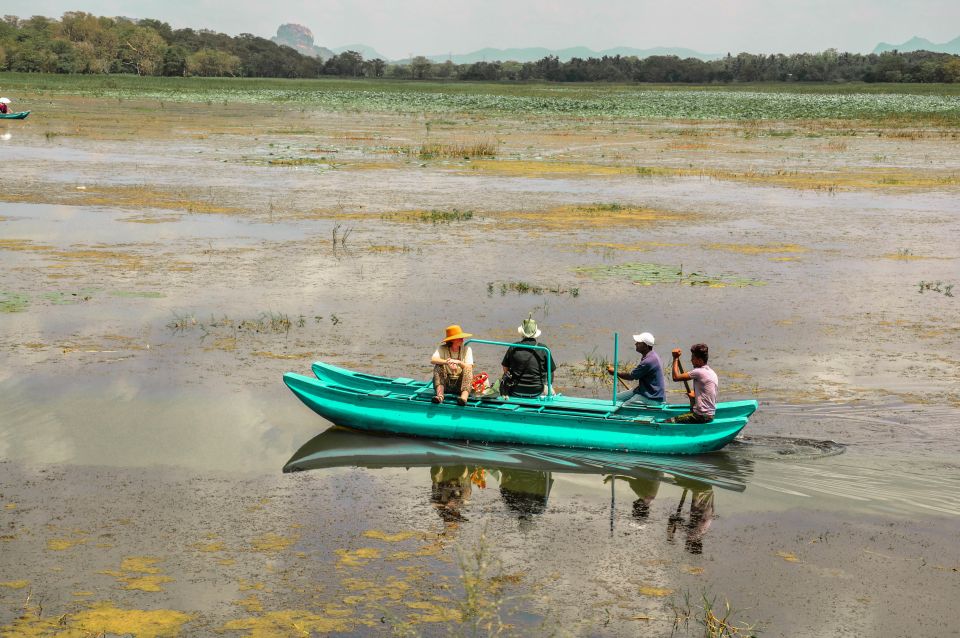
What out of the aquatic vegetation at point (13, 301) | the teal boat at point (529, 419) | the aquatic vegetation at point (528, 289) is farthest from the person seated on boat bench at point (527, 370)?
the aquatic vegetation at point (13, 301)

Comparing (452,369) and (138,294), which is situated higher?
(452,369)

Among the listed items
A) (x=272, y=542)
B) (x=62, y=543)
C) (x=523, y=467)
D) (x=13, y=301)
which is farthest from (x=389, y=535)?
(x=13, y=301)

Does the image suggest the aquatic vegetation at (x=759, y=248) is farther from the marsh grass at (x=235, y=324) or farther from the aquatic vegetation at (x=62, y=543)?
the aquatic vegetation at (x=62, y=543)

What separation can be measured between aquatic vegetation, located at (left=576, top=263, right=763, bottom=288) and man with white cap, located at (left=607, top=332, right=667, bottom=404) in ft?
24.0

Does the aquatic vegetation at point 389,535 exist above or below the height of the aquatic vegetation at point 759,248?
below

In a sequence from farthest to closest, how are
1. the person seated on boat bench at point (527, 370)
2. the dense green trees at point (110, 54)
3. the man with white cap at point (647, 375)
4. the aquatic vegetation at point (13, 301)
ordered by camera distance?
the dense green trees at point (110, 54) < the aquatic vegetation at point (13, 301) < the person seated on boat bench at point (527, 370) < the man with white cap at point (647, 375)

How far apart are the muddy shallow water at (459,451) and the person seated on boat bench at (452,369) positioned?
2.76 ft

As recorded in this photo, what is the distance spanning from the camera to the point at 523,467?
1113cm

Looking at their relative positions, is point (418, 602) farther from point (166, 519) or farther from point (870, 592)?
point (870, 592)

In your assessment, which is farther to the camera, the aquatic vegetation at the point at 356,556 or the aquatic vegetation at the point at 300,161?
the aquatic vegetation at the point at 300,161

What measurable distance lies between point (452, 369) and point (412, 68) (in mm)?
181964

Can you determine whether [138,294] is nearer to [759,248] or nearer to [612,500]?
[612,500]

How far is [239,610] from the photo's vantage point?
7.95 metres

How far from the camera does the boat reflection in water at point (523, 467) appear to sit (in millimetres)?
10203
